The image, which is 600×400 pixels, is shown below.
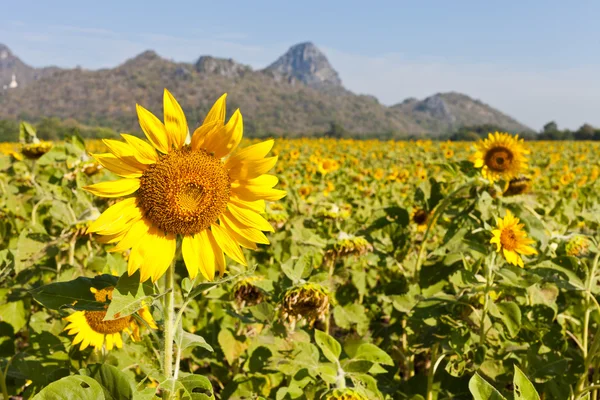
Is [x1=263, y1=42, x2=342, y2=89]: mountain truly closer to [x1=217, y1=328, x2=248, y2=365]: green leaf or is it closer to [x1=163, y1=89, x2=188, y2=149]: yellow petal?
[x1=217, y1=328, x2=248, y2=365]: green leaf

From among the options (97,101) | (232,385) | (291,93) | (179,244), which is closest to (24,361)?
(232,385)

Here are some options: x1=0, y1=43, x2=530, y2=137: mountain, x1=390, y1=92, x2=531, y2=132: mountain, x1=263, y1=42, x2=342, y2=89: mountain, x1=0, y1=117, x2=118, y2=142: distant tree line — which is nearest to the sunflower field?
x1=0, y1=117, x2=118, y2=142: distant tree line

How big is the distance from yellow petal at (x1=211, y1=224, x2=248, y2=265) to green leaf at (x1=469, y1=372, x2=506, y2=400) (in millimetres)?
658

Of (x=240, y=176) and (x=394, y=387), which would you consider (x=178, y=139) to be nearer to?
(x=240, y=176)

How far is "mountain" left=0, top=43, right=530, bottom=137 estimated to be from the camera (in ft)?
268

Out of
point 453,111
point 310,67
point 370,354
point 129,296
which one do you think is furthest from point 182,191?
point 310,67

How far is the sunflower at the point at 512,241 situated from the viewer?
1.99 m

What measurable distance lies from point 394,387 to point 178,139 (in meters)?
1.57

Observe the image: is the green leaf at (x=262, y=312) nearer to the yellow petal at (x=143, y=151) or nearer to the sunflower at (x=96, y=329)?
the sunflower at (x=96, y=329)

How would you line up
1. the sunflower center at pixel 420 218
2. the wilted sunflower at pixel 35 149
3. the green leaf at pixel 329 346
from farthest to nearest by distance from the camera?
the wilted sunflower at pixel 35 149 < the sunflower center at pixel 420 218 < the green leaf at pixel 329 346

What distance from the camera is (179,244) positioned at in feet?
3.99

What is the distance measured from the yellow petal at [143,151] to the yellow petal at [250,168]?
20cm

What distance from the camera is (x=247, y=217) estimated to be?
1.22 meters

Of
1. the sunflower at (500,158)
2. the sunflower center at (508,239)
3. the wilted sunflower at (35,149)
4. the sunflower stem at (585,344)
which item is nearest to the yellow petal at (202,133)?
the sunflower center at (508,239)
